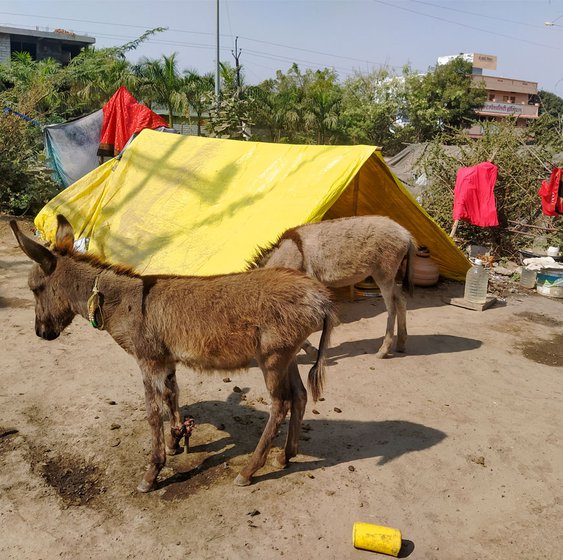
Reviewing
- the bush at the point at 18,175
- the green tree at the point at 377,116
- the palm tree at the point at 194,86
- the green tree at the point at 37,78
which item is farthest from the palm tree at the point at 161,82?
the bush at the point at 18,175

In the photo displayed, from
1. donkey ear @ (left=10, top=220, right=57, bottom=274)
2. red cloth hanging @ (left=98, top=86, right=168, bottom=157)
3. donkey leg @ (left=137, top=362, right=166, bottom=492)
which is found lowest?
donkey leg @ (left=137, top=362, right=166, bottom=492)

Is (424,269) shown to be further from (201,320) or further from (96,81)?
(96,81)

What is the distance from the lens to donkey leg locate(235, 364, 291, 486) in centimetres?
365

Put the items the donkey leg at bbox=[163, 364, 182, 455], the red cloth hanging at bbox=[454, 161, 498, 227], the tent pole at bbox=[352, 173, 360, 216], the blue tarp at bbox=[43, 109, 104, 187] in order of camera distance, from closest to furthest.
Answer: the donkey leg at bbox=[163, 364, 182, 455] < the tent pole at bbox=[352, 173, 360, 216] < the red cloth hanging at bbox=[454, 161, 498, 227] < the blue tarp at bbox=[43, 109, 104, 187]

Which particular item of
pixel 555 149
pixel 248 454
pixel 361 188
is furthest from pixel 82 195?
pixel 555 149

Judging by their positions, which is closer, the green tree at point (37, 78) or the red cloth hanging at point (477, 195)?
the red cloth hanging at point (477, 195)

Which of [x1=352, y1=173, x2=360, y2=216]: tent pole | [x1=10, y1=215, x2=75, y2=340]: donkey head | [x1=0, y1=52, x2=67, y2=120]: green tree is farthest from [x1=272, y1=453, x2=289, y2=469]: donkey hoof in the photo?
[x1=0, y1=52, x2=67, y2=120]: green tree

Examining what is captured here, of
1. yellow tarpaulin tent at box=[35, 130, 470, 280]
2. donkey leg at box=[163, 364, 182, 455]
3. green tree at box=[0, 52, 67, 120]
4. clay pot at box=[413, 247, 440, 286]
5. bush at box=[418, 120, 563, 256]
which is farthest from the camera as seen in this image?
green tree at box=[0, 52, 67, 120]

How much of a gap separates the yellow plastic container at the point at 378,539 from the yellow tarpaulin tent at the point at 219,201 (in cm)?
421

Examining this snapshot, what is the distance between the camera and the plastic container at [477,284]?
838 centimetres

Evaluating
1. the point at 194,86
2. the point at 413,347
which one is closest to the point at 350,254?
the point at 413,347

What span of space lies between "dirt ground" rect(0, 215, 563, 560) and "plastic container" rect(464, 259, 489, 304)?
198 cm

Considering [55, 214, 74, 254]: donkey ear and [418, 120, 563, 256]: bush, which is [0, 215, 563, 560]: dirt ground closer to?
[55, 214, 74, 254]: donkey ear

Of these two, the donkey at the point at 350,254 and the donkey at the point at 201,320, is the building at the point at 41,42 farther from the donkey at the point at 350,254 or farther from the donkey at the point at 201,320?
the donkey at the point at 201,320
